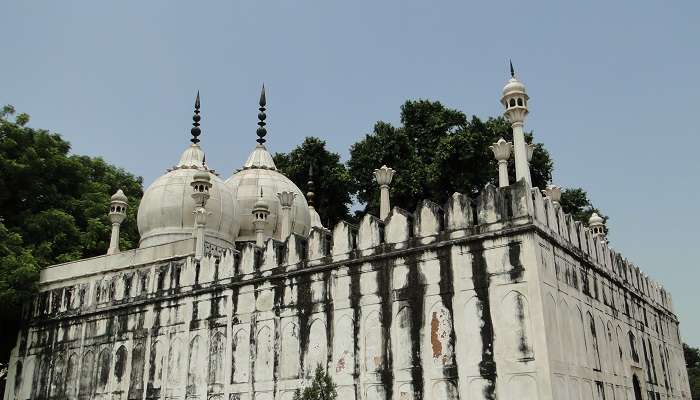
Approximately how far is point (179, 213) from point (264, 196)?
492 cm

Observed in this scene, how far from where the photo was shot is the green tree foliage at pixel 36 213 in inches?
767

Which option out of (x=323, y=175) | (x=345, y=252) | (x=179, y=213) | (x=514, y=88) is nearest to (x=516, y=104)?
(x=514, y=88)

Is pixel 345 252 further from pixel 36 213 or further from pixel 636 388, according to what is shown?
pixel 36 213

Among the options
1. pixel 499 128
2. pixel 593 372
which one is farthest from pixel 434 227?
pixel 499 128

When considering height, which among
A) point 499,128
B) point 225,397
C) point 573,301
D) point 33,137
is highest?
point 499,128

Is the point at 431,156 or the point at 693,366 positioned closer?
the point at 431,156

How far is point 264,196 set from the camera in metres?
28.0

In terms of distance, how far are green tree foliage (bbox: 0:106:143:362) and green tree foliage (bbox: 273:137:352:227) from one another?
1269cm

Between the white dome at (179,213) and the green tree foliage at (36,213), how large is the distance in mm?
2571

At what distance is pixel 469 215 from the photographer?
1340 centimetres

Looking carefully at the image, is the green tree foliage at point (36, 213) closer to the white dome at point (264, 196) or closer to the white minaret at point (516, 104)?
the white dome at point (264, 196)

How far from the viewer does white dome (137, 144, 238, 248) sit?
23.4 meters

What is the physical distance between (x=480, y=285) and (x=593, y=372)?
2.97 meters

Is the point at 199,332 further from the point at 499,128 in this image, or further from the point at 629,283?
the point at 499,128
